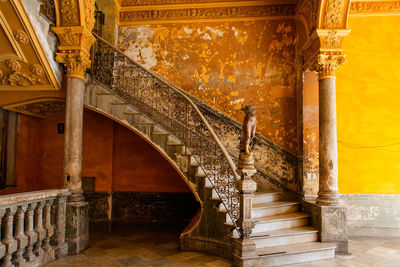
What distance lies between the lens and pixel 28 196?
404 centimetres

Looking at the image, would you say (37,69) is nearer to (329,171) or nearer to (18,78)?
(18,78)

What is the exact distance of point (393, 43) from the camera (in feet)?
20.7

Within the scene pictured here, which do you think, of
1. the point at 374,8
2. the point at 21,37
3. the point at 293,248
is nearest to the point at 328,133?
the point at 293,248

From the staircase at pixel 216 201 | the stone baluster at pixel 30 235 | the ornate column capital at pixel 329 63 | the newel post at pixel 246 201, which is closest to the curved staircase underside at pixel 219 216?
the staircase at pixel 216 201

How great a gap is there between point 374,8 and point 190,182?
19.9ft

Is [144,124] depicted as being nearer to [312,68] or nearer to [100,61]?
[100,61]

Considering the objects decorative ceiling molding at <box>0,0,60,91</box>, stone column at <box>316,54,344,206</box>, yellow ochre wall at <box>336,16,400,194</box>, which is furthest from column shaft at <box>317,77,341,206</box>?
decorative ceiling molding at <box>0,0,60,91</box>

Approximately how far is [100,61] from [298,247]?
5.75m

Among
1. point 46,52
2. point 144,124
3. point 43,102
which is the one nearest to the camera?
point 46,52

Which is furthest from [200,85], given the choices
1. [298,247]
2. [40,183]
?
[40,183]

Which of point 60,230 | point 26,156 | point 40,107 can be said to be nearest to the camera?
point 60,230

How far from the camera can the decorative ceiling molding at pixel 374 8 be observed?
20.6ft

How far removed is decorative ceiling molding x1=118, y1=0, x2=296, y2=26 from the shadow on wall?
3042 millimetres

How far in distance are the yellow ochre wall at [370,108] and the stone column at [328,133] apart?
138 cm
